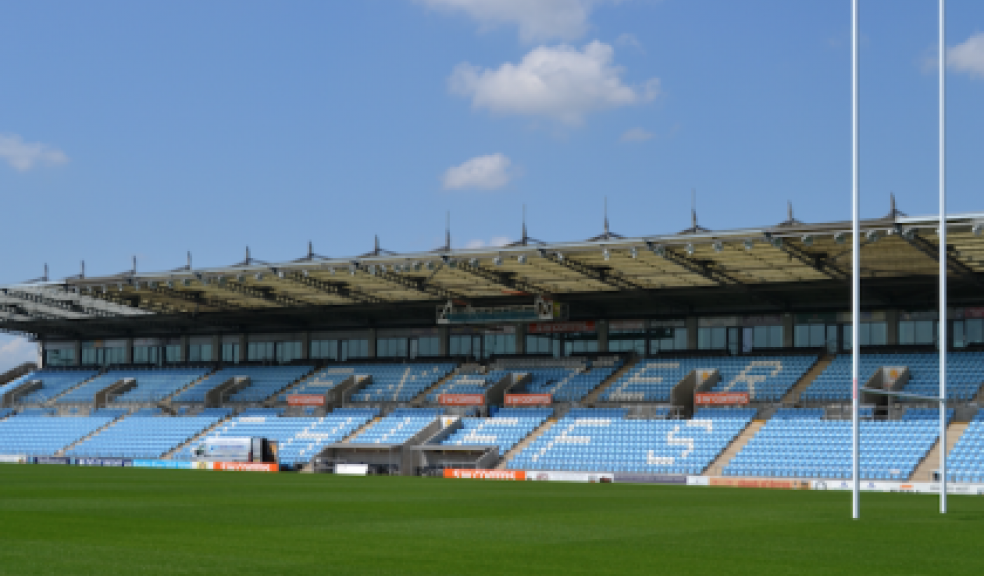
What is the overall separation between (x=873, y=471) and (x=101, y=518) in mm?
28910

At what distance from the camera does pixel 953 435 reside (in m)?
44.0

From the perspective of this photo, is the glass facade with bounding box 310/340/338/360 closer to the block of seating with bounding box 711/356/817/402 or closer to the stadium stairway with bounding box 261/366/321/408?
the stadium stairway with bounding box 261/366/321/408

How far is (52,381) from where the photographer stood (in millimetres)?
78938

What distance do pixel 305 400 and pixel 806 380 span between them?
86.9 ft

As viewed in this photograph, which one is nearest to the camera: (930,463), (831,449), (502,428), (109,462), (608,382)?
(930,463)

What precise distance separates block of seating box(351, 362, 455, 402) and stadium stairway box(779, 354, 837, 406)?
786 inches

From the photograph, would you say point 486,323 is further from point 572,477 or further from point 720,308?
point 572,477

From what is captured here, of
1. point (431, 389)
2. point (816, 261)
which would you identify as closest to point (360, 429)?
point (431, 389)

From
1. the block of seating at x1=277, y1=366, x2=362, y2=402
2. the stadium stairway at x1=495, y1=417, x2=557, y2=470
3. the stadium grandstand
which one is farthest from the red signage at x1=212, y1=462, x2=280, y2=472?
the stadium stairway at x1=495, y1=417, x2=557, y2=470

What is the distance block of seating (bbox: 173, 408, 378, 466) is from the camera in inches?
2205

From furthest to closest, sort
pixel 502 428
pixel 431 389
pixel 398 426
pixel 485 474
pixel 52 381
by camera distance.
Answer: pixel 52 381 < pixel 431 389 < pixel 398 426 < pixel 502 428 < pixel 485 474

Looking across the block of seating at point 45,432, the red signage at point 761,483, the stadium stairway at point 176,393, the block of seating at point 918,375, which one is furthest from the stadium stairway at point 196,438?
the block of seating at point 918,375

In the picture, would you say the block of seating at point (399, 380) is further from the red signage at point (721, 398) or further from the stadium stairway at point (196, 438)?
the red signage at point (721, 398)

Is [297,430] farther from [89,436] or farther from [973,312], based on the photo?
[973,312]
